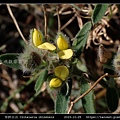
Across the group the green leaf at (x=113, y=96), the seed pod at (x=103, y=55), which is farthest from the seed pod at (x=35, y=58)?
the green leaf at (x=113, y=96)

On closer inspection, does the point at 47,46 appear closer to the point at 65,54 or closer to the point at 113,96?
the point at 65,54

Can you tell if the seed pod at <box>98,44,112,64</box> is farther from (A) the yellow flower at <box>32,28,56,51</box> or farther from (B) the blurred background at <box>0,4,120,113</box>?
(B) the blurred background at <box>0,4,120,113</box>

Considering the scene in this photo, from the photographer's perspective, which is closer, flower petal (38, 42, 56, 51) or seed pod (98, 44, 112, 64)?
flower petal (38, 42, 56, 51)

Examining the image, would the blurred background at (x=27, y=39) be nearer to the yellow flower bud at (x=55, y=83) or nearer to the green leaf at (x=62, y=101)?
the green leaf at (x=62, y=101)

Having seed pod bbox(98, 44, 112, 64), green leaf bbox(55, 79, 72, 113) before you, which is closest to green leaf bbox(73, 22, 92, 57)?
seed pod bbox(98, 44, 112, 64)

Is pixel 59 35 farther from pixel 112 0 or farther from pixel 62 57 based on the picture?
pixel 112 0

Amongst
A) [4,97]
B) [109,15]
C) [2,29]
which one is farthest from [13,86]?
[109,15]
